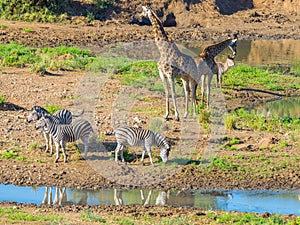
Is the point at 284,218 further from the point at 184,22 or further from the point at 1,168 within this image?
the point at 184,22

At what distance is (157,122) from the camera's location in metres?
17.7

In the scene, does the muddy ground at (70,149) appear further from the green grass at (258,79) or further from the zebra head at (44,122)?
the green grass at (258,79)

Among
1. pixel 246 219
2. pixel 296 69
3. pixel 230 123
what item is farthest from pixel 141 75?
pixel 246 219

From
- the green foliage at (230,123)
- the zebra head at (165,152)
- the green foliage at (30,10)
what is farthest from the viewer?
the green foliage at (30,10)

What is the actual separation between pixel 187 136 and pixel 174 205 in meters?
3.68

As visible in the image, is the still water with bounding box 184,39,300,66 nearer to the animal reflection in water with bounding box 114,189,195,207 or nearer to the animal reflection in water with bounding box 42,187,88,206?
the animal reflection in water with bounding box 114,189,195,207

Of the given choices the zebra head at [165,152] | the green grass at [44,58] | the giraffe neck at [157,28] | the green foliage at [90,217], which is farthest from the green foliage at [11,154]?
the green grass at [44,58]

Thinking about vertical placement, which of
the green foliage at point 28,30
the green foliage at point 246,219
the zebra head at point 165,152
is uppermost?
the green foliage at point 28,30

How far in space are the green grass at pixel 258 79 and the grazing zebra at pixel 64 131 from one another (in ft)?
29.6

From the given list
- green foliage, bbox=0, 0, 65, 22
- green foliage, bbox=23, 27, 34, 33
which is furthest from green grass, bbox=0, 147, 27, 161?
green foliage, bbox=0, 0, 65, 22

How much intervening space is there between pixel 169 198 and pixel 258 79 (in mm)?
11493

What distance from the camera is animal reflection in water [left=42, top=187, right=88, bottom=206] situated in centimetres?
1374

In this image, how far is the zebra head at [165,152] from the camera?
15320 mm

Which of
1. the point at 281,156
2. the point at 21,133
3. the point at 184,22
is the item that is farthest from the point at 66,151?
the point at 184,22
